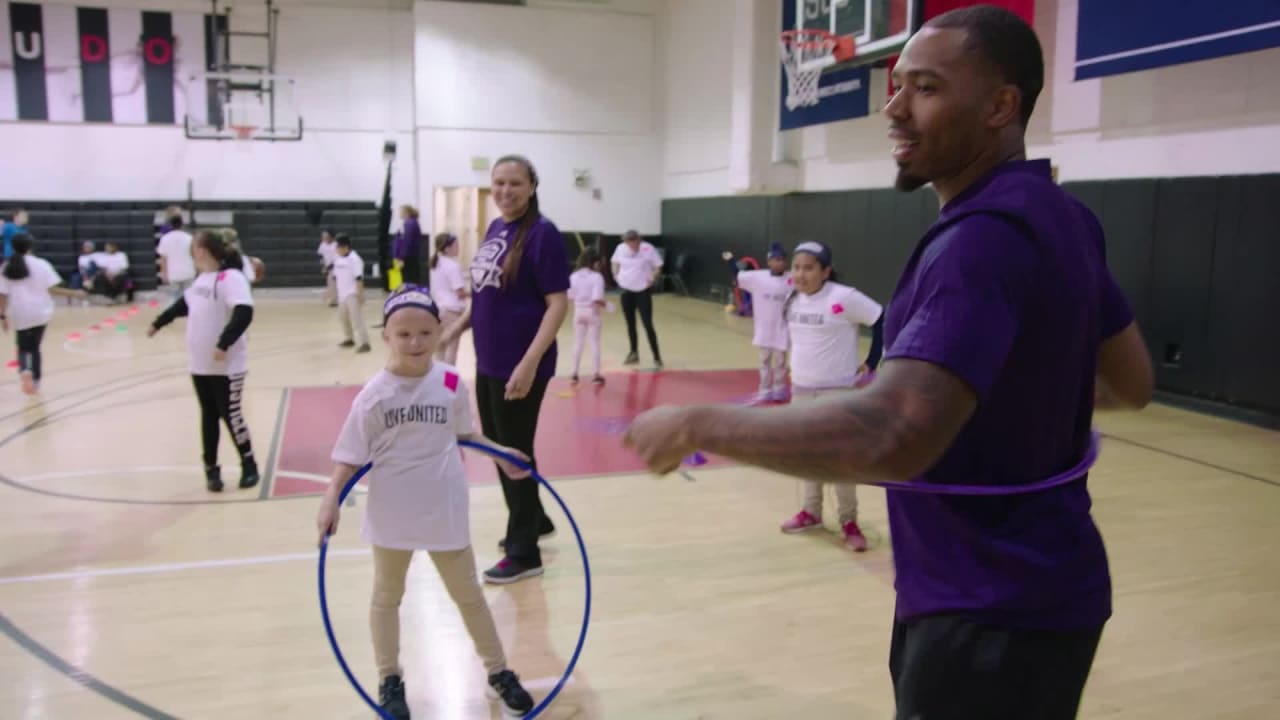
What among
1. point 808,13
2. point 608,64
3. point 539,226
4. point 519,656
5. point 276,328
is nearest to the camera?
point 519,656

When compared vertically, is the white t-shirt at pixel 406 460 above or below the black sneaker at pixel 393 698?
above

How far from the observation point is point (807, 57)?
52.0 feet

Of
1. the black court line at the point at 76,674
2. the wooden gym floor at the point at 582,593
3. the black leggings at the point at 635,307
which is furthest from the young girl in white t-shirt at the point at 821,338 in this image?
the black leggings at the point at 635,307

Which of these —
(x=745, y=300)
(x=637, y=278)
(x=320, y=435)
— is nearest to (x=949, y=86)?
(x=320, y=435)

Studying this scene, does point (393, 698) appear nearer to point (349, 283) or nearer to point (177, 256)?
point (349, 283)

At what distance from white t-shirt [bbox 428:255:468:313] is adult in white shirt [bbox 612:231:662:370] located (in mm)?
2373

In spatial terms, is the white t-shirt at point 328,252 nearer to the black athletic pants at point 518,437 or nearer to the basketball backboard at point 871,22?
the basketball backboard at point 871,22

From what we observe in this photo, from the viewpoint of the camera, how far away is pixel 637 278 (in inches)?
526

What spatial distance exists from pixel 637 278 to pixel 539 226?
8.31 m

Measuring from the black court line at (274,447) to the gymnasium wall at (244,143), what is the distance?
14898mm

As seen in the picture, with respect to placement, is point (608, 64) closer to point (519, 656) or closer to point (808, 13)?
point (808, 13)

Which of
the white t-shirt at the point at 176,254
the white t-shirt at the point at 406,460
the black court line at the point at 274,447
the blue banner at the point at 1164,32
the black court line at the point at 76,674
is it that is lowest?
the black court line at the point at 76,674

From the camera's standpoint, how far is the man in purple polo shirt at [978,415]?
4.54ft

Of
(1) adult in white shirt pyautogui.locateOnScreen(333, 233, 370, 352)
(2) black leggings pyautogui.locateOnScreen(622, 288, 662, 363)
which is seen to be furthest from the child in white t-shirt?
(1) adult in white shirt pyautogui.locateOnScreen(333, 233, 370, 352)
